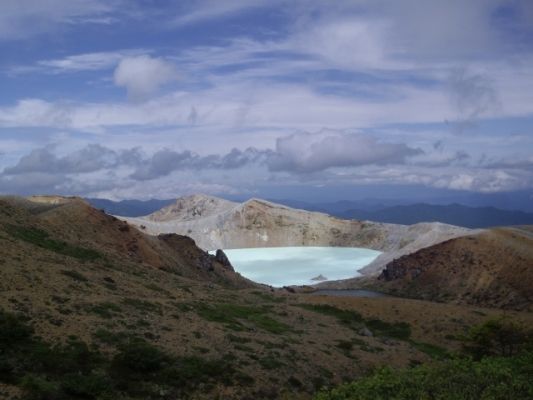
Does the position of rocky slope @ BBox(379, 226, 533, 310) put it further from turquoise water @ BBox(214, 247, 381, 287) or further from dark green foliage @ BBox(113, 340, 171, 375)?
dark green foliage @ BBox(113, 340, 171, 375)

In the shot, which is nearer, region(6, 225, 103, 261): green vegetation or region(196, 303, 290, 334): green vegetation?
region(196, 303, 290, 334): green vegetation

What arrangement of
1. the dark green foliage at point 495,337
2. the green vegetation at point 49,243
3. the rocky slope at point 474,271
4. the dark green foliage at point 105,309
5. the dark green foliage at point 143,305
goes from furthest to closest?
the rocky slope at point 474,271
the green vegetation at point 49,243
the dark green foliage at point 495,337
the dark green foliage at point 143,305
the dark green foliage at point 105,309

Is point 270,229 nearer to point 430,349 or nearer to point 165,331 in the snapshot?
point 430,349

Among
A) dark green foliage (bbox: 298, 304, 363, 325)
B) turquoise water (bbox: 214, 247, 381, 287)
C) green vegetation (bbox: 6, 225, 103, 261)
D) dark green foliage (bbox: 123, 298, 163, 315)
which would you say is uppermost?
green vegetation (bbox: 6, 225, 103, 261)

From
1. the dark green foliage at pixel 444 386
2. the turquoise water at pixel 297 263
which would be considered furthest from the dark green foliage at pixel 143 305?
the turquoise water at pixel 297 263

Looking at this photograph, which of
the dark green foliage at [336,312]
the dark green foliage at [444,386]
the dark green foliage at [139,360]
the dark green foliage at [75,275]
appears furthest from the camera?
the dark green foliage at [336,312]

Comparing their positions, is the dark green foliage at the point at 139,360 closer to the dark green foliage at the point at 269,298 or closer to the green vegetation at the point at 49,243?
the green vegetation at the point at 49,243

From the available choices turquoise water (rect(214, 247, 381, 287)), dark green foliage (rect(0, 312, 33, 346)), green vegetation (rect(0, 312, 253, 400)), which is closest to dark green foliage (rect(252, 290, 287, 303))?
green vegetation (rect(0, 312, 253, 400))

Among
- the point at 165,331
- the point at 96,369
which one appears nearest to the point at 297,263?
the point at 165,331
